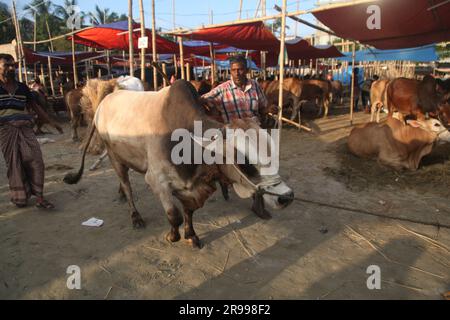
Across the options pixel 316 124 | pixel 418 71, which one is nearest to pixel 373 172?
pixel 316 124

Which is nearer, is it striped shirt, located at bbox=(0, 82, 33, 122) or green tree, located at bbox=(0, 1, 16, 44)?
striped shirt, located at bbox=(0, 82, 33, 122)

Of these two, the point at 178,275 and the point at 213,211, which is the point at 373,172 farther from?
the point at 178,275

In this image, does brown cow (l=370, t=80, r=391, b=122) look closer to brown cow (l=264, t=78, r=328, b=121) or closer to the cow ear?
brown cow (l=264, t=78, r=328, b=121)

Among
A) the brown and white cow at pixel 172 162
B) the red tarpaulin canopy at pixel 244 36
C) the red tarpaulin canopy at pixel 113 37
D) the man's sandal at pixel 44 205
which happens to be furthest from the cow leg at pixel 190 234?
the red tarpaulin canopy at pixel 113 37

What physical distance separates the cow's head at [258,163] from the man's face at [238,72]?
1.12 m

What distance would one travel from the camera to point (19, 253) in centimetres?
308

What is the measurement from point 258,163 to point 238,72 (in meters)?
1.43

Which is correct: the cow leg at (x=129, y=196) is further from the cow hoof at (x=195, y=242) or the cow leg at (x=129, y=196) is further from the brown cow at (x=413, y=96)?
the brown cow at (x=413, y=96)

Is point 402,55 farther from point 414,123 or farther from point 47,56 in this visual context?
point 47,56

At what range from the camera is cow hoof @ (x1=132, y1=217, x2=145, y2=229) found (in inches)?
142

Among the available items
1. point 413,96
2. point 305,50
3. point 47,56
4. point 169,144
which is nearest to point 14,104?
point 169,144

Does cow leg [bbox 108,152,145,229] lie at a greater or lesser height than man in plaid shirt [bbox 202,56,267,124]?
lesser

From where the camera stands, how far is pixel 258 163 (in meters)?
2.41

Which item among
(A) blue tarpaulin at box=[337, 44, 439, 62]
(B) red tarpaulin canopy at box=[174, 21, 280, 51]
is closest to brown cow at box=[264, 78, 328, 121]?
(B) red tarpaulin canopy at box=[174, 21, 280, 51]
